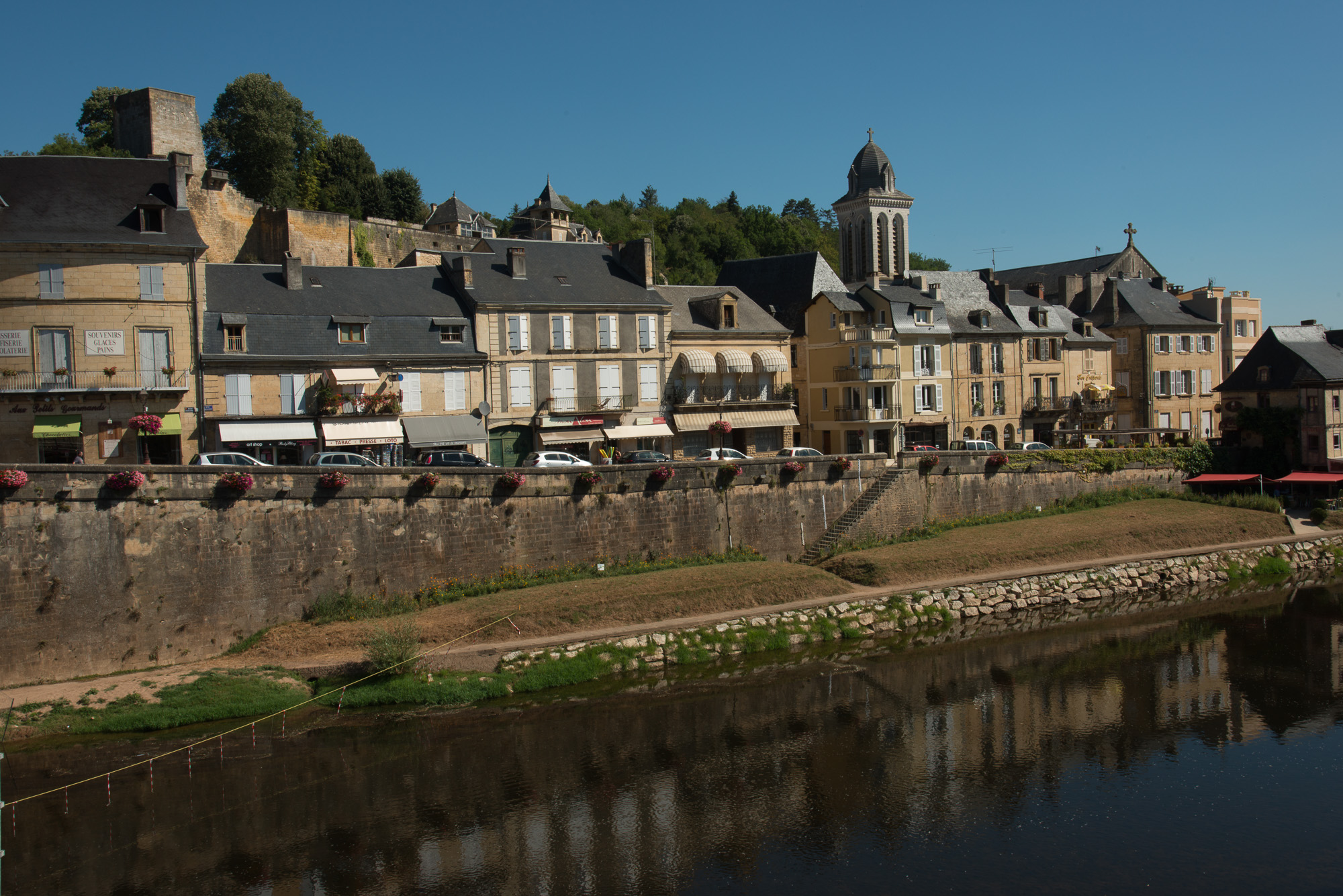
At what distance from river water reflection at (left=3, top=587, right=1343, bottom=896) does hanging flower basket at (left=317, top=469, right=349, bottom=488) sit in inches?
240

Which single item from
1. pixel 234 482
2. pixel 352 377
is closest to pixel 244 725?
pixel 234 482

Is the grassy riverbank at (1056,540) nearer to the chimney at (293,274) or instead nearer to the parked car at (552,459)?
the parked car at (552,459)

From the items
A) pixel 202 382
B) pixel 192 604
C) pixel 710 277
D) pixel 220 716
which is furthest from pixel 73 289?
pixel 710 277

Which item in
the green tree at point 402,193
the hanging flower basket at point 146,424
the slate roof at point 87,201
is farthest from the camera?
the green tree at point 402,193

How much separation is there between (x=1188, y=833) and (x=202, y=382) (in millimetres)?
27375

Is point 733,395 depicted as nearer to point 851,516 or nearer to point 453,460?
point 851,516

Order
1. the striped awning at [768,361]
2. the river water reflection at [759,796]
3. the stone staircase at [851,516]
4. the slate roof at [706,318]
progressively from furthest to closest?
the striped awning at [768,361] < the slate roof at [706,318] < the stone staircase at [851,516] < the river water reflection at [759,796]

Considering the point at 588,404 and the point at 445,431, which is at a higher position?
the point at 588,404

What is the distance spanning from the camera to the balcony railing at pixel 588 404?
1414 inches

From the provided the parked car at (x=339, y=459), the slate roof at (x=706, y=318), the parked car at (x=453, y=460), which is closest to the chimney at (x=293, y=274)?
the parked car at (x=339, y=459)

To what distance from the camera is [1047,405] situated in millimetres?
47625

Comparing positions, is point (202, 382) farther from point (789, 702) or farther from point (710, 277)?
point (710, 277)

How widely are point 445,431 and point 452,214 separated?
44919 mm

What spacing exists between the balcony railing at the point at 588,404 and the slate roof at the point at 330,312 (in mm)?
3177
